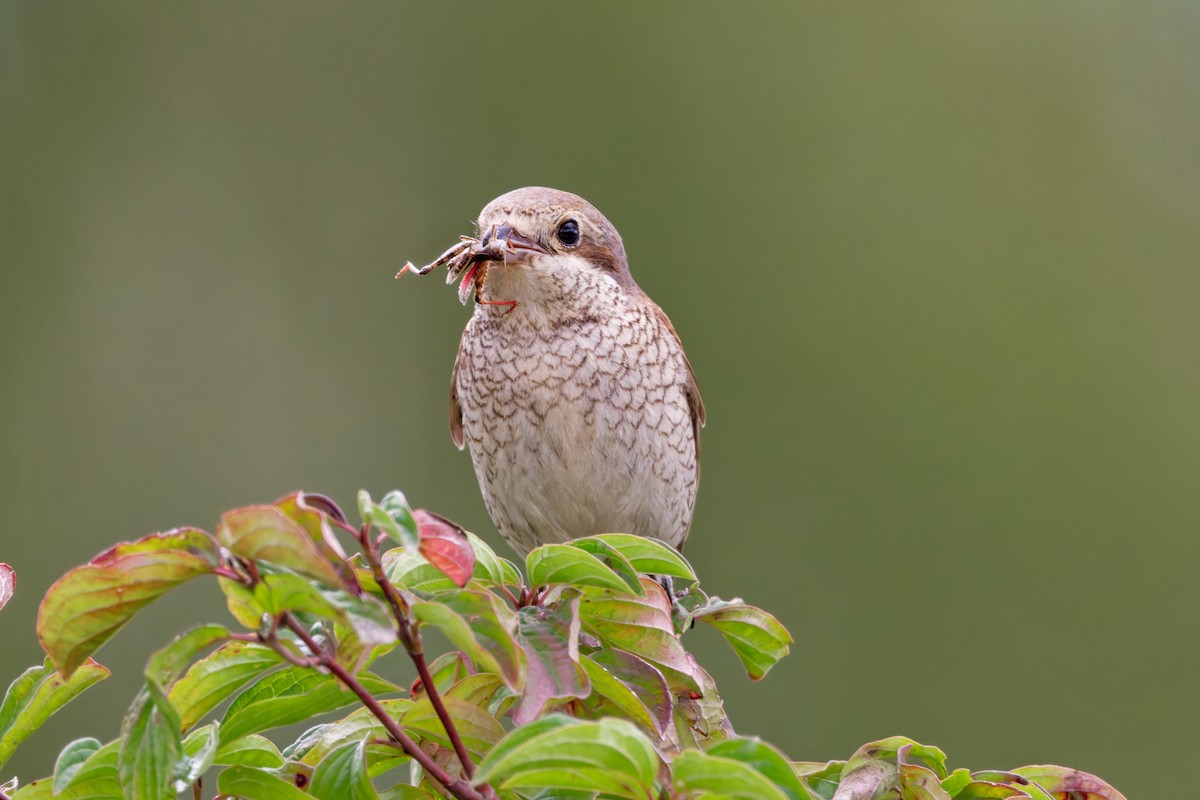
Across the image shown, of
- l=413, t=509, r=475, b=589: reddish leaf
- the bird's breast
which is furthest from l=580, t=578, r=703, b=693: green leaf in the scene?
the bird's breast

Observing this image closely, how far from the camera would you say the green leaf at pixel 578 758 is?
48.9 inches

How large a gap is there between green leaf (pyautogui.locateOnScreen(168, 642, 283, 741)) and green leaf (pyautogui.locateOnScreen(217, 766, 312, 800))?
8cm

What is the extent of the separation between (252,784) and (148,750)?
0.62 feet

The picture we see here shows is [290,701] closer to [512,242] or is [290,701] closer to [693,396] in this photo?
[512,242]

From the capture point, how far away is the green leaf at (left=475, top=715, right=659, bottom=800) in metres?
1.24

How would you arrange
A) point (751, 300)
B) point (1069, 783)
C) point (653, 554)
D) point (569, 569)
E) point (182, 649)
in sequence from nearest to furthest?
point (182, 649), point (569, 569), point (653, 554), point (1069, 783), point (751, 300)

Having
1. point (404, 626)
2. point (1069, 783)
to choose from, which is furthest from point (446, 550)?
point (1069, 783)

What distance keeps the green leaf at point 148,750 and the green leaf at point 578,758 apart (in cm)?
31

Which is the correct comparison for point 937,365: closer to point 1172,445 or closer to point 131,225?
point 1172,445

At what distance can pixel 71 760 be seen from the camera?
4.89 ft

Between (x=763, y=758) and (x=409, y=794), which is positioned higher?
(x=763, y=758)

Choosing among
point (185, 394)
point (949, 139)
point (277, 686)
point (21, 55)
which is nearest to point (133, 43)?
point (21, 55)

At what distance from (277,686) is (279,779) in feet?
0.46

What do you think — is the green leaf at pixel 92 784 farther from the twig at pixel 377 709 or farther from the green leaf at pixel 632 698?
the green leaf at pixel 632 698
